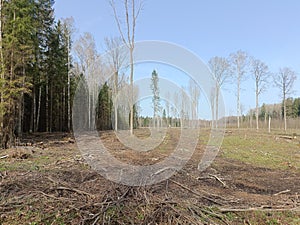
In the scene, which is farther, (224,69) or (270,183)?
(224,69)

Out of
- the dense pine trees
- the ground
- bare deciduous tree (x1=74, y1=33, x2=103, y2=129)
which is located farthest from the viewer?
bare deciduous tree (x1=74, y1=33, x2=103, y2=129)

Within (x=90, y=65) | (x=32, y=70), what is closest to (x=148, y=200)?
(x=32, y=70)

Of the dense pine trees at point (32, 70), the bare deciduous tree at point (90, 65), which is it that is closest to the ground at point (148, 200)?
the dense pine trees at point (32, 70)

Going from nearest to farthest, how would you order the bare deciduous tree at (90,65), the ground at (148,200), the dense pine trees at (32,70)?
the ground at (148,200) → the dense pine trees at (32,70) → the bare deciduous tree at (90,65)

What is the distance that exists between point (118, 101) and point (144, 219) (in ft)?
58.9

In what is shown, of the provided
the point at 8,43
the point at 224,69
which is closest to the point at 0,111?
the point at 8,43

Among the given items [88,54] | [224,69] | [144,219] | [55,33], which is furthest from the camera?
[224,69]

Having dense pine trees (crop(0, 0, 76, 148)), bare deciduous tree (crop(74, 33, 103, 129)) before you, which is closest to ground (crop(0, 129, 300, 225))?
dense pine trees (crop(0, 0, 76, 148))

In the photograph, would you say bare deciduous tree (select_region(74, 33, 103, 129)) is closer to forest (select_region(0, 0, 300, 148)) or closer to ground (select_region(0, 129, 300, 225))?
forest (select_region(0, 0, 300, 148))

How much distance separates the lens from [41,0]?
1702cm

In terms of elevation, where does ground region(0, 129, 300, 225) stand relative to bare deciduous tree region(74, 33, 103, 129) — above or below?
below

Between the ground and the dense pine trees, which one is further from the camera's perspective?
the dense pine trees

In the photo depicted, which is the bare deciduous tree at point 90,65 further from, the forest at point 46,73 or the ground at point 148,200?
the ground at point 148,200

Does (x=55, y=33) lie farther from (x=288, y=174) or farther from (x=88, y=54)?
(x=288, y=174)
